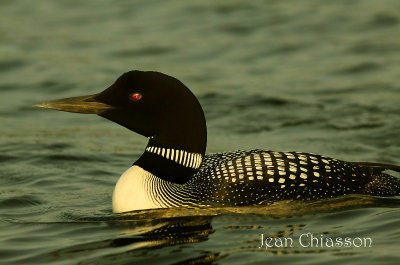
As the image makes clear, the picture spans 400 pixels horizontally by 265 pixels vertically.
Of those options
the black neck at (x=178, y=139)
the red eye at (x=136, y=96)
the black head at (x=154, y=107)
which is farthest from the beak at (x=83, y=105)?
the black neck at (x=178, y=139)

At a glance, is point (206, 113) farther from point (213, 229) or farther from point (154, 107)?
point (213, 229)

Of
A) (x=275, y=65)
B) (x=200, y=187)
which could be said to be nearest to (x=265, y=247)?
(x=200, y=187)

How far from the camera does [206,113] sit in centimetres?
910

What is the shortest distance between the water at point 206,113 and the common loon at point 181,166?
0.10 metres

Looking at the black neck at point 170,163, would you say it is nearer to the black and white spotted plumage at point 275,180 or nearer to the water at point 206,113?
the black and white spotted plumage at point 275,180

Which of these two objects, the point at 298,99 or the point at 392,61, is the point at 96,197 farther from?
the point at 392,61

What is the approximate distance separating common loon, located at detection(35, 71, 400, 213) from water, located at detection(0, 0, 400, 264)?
0.32ft

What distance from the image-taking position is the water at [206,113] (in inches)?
212

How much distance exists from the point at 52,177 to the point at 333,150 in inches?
94.8

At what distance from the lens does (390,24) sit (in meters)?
11.6

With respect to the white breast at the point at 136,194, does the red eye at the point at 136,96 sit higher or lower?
higher

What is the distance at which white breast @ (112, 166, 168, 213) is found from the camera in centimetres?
571

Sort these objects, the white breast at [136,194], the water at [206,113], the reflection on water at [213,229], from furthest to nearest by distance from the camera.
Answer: the white breast at [136,194], the water at [206,113], the reflection on water at [213,229]

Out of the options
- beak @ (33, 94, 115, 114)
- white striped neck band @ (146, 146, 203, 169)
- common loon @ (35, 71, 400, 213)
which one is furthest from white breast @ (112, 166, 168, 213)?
beak @ (33, 94, 115, 114)
